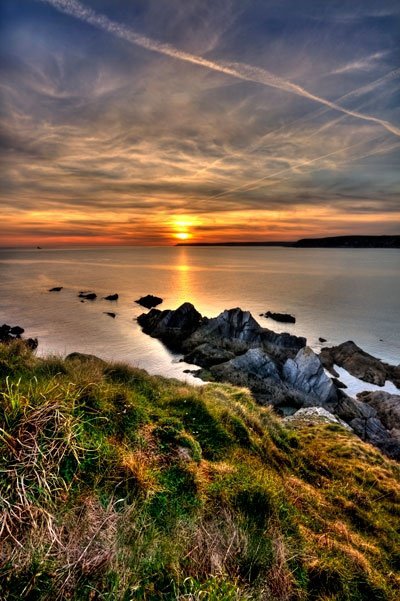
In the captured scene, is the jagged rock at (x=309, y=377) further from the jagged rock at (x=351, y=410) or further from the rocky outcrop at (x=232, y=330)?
the rocky outcrop at (x=232, y=330)

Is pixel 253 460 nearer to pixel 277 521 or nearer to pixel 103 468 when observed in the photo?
pixel 277 521

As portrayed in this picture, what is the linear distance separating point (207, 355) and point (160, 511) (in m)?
37.6

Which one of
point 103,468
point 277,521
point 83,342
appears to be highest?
point 103,468

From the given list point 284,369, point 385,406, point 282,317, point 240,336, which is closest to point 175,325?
point 240,336

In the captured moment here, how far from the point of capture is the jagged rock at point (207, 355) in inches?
1601

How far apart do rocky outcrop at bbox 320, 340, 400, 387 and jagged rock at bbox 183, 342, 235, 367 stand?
43.4 feet

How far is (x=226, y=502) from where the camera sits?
5441 millimetres

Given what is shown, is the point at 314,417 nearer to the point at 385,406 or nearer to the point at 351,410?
the point at 351,410

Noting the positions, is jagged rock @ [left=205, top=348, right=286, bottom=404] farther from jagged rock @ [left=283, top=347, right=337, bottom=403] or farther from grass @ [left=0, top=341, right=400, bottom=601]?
grass @ [left=0, top=341, right=400, bottom=601]

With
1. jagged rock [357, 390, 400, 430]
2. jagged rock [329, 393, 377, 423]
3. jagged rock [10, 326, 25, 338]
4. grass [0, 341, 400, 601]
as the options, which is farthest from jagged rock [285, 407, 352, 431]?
jagged rock [10, 326, 25, 338]

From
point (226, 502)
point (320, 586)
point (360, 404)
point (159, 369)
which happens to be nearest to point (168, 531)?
point (226, 502)

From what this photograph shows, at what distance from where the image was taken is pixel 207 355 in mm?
42156

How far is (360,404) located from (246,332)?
19010 millimetres

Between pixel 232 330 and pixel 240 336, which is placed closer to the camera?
pixel 240 336
